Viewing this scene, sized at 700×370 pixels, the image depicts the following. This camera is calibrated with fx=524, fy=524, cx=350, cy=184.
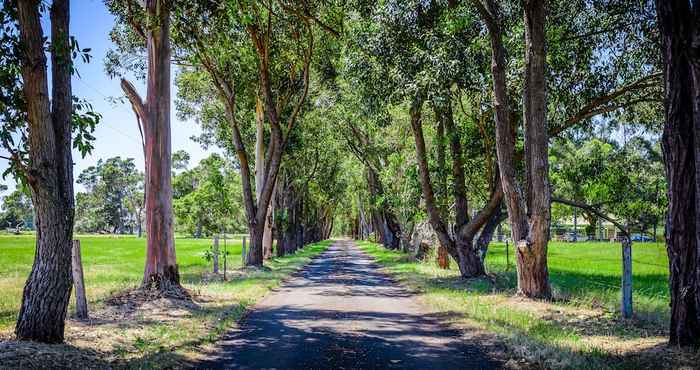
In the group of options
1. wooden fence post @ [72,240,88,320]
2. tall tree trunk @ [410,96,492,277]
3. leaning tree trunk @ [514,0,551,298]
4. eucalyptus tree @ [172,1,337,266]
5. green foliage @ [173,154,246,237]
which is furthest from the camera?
green foliage @ [173,154,246,237]

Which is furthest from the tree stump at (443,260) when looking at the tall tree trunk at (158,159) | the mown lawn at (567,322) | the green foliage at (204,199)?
the green foliage at (204,199)

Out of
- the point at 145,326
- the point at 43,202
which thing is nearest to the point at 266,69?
the point at 145,326

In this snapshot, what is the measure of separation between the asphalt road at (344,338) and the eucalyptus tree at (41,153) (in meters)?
2.38

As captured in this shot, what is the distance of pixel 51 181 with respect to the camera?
24.0 feet

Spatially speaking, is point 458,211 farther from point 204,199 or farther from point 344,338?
point 204,199

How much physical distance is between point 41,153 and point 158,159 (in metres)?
6.27

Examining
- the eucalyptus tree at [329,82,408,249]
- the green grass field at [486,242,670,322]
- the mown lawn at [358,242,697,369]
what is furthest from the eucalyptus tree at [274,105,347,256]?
the mown lawn at [358,242,697,369]

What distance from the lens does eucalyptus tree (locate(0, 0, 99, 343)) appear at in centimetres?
725

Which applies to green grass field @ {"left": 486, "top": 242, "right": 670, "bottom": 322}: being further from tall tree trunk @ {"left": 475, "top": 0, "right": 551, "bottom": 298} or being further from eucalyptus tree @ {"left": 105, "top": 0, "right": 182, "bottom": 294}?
eucalyptus tree @ {"left": 105, "top": 0, "right": 182, "bottom": 294}

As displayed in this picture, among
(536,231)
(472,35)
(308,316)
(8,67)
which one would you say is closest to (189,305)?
(308,316)

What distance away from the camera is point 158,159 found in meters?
13.5

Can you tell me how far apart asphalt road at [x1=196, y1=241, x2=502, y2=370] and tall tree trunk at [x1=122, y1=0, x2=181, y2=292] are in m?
2.90

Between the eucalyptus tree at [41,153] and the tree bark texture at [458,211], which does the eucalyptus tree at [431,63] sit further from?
the eucalyptus tree at [41,153]

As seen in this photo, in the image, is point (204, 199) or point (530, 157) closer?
point (530, 157)
